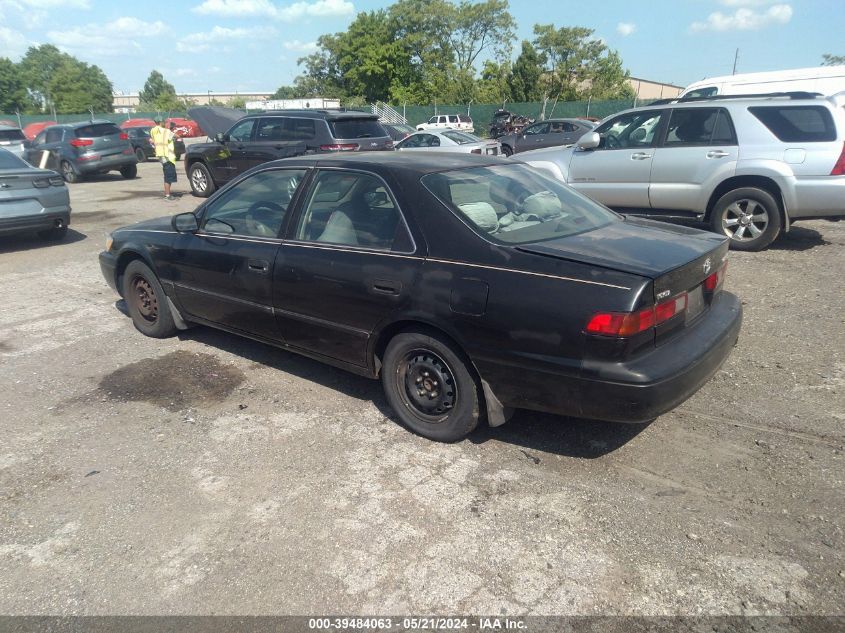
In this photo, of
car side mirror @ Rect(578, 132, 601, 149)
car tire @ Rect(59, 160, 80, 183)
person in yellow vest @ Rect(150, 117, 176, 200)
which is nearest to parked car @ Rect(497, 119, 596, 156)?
person in yellow vest @ Rect(150, 117, 176, 200)

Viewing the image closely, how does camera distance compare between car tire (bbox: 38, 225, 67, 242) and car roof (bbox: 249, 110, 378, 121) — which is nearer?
car tire (bbox: 38, 225, 67, 242)

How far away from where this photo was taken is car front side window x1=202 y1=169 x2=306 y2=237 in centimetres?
429

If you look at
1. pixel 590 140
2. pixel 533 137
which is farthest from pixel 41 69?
pixel 590 140

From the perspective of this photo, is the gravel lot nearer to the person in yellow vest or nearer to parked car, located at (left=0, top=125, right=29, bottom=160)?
the person in yellow vest

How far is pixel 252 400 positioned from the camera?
4.27 m

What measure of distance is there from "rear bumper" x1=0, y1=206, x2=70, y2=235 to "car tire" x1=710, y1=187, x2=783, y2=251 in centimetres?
909

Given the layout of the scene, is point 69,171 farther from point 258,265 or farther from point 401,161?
point 401,161

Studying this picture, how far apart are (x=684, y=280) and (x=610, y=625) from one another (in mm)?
1707

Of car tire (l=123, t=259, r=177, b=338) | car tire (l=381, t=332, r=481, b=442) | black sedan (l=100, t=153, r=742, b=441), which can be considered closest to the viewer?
black sedan (l=100, t=153, r=742, b=441)

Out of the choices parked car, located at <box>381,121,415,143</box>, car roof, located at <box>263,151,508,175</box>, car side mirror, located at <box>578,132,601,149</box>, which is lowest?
car roof, located at <box>263,151,508,175</box>

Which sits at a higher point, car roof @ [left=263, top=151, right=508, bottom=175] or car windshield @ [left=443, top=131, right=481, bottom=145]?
car windshield @ [left=443, top=131, right=481, bottom=145]

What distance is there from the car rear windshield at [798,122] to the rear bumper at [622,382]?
17.3 feet

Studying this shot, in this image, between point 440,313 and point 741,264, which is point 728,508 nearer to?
point 440,313

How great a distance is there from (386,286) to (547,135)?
19859 millimetres
